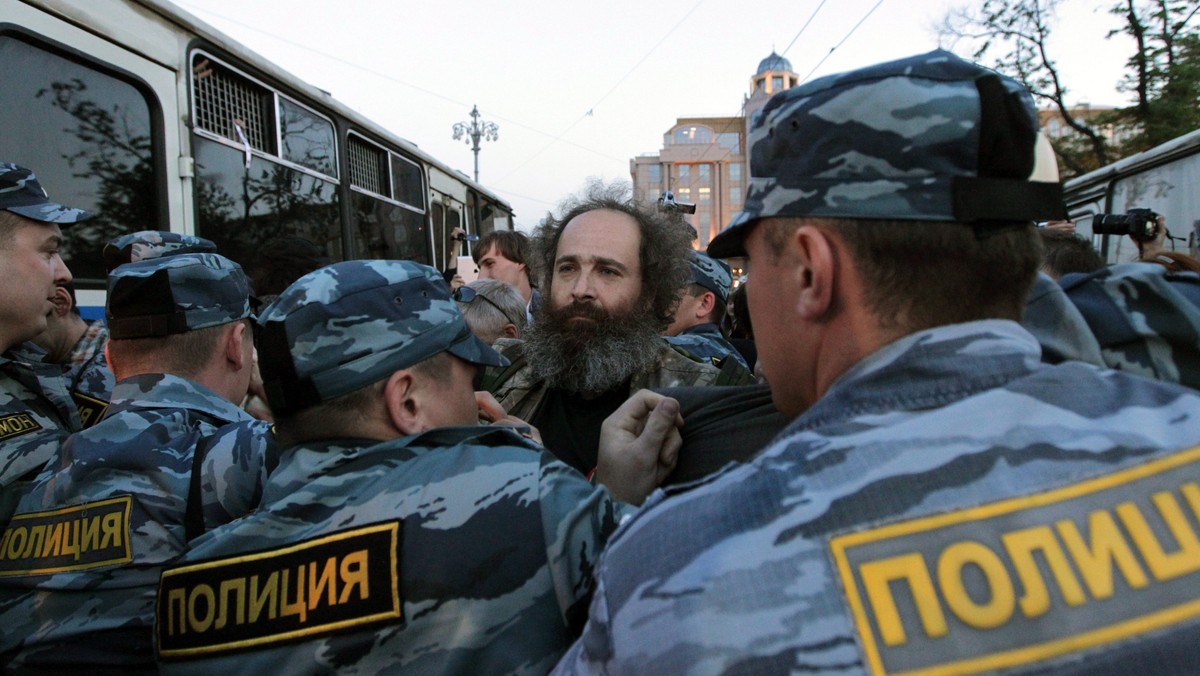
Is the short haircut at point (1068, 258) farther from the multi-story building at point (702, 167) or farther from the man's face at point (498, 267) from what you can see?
the multi-story building at point (702, 167)

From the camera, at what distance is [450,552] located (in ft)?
4.51

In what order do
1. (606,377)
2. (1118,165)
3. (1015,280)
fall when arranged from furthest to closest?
(1118,165)
(606,377)
(1015,280)

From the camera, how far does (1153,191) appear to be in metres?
7.38

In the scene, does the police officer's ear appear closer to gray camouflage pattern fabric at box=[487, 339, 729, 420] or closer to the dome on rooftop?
gray camouflage pattern fabric at box=[487, 339, 729, 420]

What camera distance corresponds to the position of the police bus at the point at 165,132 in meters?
3.35

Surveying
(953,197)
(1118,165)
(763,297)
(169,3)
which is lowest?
(763,297)

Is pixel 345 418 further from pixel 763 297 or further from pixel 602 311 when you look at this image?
pixel 602 311

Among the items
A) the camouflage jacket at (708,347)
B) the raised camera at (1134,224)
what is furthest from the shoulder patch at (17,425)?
the raised camera at (1134,224)

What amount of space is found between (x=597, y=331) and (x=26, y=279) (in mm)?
1873

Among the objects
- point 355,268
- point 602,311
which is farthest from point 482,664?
point 602,311

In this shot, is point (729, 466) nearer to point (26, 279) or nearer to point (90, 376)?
point (26, 279)

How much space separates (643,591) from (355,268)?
3.54ft

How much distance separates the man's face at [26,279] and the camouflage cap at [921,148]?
8.27 feet

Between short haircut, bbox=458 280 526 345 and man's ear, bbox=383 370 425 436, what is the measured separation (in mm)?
2268
